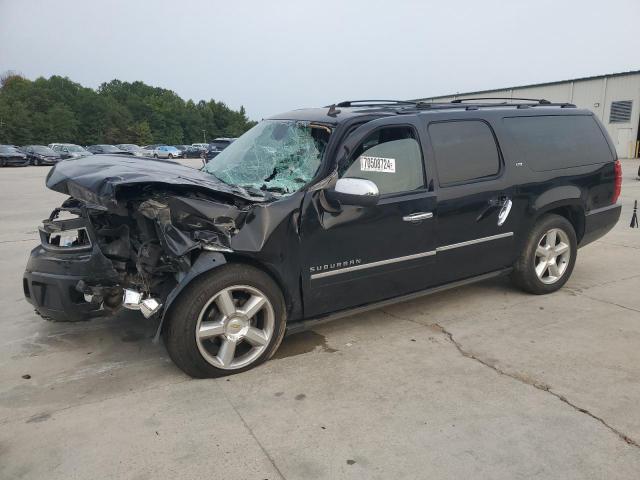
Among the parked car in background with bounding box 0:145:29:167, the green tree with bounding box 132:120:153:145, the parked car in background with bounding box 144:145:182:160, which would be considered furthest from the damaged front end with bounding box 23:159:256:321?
the green tree with bounding box 132:120:153:145

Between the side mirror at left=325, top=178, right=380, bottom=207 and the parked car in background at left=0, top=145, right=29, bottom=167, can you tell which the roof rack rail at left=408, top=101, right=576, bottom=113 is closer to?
the side mirror at left=325, top=178, right=380, bottom=207

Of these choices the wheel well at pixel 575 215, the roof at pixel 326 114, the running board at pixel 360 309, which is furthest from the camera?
the wheel well at pixel 575 215

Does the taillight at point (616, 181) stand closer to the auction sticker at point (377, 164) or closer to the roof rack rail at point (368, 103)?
the roof rack rail at point (368, 103)

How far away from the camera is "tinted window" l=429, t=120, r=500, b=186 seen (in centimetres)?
391

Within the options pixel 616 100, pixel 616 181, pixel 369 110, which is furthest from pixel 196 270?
pixel 616 100

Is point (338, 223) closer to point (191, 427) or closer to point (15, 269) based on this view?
point (191, 427)

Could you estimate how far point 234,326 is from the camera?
321 centimetres

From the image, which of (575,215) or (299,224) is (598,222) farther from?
(299,224)

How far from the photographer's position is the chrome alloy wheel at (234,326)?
3.13m

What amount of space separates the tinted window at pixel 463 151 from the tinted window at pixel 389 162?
8.5 inches

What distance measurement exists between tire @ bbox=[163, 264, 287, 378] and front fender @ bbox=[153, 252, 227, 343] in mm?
36

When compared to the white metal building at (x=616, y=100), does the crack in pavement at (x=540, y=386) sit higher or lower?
lower

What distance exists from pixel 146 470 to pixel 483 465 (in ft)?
5.33

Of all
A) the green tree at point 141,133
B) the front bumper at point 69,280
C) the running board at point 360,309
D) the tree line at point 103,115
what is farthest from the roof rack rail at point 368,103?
the green tree at point 141,133
